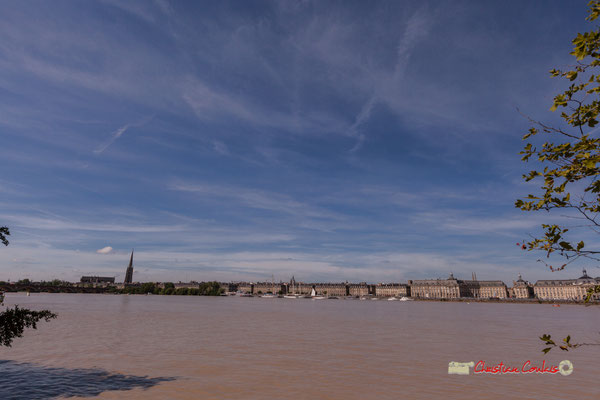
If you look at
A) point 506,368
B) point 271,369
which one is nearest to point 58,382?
point 271,369

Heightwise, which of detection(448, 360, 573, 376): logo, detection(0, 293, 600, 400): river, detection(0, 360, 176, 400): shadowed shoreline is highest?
detection(0, 360, 176, 400): shadowed shoreline

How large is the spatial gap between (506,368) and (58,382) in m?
25.6

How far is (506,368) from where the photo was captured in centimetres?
2230

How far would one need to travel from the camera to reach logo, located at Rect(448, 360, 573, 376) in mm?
21281

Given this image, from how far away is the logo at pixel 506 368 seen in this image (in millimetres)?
21281

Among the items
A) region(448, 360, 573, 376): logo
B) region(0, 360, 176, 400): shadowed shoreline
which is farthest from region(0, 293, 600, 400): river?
region(448, 360, 573, 376): logo

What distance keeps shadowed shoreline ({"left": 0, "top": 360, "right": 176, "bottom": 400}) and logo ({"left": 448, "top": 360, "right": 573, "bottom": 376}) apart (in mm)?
17029

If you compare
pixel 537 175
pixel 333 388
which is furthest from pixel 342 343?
pixel 537 175

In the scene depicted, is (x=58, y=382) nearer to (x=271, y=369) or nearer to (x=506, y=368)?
(x=271, y=369)

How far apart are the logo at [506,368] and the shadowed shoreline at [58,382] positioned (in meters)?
17.0

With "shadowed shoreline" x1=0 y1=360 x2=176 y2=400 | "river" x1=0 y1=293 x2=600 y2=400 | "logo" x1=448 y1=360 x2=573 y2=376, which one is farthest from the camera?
"logo" x1=448 y1=360 x2=573 y2=376

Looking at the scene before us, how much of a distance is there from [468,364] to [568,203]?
72.3 ft

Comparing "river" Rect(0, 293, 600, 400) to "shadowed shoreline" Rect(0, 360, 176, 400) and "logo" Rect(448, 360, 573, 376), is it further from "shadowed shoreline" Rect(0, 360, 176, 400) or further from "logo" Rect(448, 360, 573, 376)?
"logo" Rect(448, 360, 573, 376)

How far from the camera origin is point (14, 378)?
1803 cm
